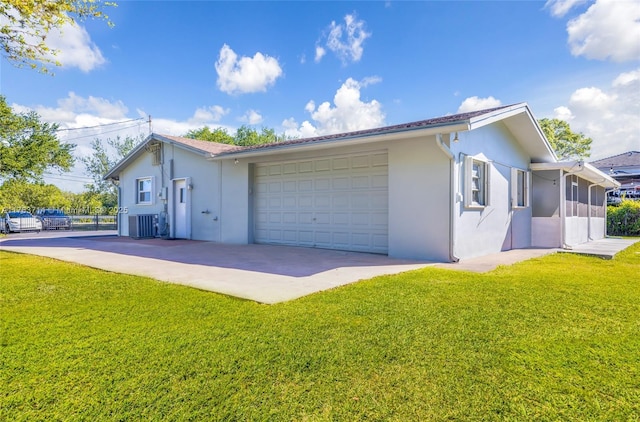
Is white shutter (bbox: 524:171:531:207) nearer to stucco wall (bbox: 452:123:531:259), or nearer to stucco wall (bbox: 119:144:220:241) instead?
stucco wall (bbox: 452:123:531:259)

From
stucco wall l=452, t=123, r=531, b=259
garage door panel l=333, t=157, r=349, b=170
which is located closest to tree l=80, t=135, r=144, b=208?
garage door panel l=333, t=157, r=349, b=170

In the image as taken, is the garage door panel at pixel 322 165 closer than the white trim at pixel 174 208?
Yes

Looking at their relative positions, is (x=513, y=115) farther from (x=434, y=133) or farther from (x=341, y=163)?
(x=341, y=163)

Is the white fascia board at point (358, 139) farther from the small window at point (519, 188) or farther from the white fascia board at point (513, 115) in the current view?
the small window at point (519, 188)

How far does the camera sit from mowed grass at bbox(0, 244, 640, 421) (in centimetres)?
207

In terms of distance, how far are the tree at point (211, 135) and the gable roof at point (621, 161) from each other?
3349 centimetres

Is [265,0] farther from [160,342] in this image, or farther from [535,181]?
[160,342]

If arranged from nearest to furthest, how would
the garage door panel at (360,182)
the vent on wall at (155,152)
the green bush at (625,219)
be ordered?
the garage door panel at (360,182) → the vent on wall at (155,152) → the green bush at (625,219)

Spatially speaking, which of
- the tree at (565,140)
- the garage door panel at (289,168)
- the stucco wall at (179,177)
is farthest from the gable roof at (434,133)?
the tree at (565,140)

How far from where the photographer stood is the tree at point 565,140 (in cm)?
2866

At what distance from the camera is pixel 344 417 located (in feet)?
6.48

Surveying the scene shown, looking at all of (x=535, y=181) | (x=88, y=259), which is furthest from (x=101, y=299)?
(x=535, y=181)

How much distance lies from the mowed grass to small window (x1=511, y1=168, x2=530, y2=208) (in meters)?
6.01

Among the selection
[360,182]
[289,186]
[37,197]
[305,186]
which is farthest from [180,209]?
[37,197]
